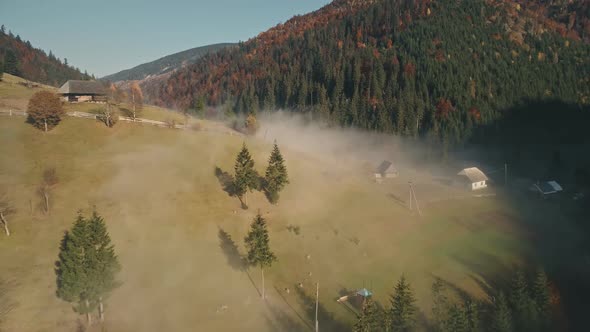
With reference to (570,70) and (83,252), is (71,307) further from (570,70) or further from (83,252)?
(570,70)

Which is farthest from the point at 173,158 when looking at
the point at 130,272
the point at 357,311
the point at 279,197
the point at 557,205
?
the point at 557,205

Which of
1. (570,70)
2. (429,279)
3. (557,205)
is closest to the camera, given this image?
(429,279)

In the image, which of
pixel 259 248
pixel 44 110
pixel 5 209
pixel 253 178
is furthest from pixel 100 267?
pixel 44 110

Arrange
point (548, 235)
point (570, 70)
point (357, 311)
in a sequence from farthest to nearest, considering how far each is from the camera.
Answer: point (570, 70) < point (548, 235) < point (357, 311)

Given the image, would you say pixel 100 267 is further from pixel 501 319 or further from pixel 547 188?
pixel 547 188

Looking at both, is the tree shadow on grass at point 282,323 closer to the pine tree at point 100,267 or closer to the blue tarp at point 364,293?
the blue tarp at point 364,293

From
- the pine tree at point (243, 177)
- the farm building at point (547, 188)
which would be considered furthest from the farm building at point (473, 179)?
the pine tree at point (243, 177)

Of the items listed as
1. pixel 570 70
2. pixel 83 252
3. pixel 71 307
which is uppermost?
pixel 570 70
